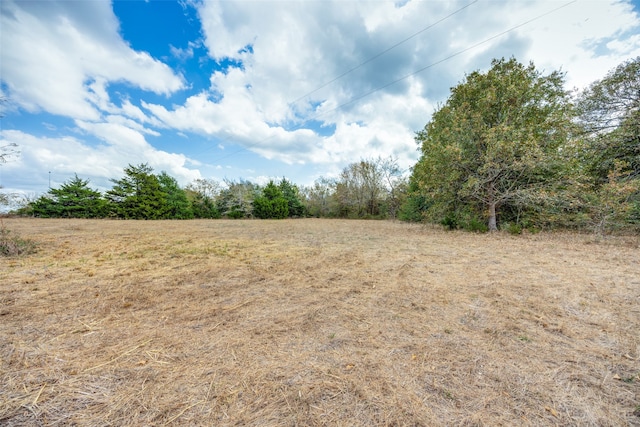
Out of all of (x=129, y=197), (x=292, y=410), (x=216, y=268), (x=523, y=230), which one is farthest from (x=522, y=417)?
(x=129, y=197)

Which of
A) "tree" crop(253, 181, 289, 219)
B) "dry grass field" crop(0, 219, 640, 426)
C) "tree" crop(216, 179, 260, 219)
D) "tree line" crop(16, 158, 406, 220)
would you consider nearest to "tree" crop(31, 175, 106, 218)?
"tree line" crop(16, 158, 406, 220)

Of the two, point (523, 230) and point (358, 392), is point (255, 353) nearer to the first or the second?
point (358, 392)

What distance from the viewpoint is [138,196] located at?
19719 mm

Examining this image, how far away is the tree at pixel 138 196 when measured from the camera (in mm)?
19328

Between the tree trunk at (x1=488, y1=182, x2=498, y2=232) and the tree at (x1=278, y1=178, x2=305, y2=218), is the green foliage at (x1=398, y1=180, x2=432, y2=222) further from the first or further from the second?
the tree at (x1=278, y1=178, x2=305, y2=218)

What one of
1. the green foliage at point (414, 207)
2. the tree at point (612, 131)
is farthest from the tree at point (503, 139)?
the green foliage at point (414, 207)

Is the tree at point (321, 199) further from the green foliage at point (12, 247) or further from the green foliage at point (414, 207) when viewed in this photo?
the green foliage at point (12, 247)

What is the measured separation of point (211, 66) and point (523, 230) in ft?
56.9

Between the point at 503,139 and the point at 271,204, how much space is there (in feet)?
62.4

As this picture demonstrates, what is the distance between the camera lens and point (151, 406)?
1.22m

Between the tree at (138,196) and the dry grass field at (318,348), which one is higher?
the tree at (138,196)

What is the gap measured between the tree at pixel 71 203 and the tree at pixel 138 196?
1.02 m

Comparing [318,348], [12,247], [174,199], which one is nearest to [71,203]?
[174,199]

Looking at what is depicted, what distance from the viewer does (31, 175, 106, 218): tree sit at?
58.9 ft
